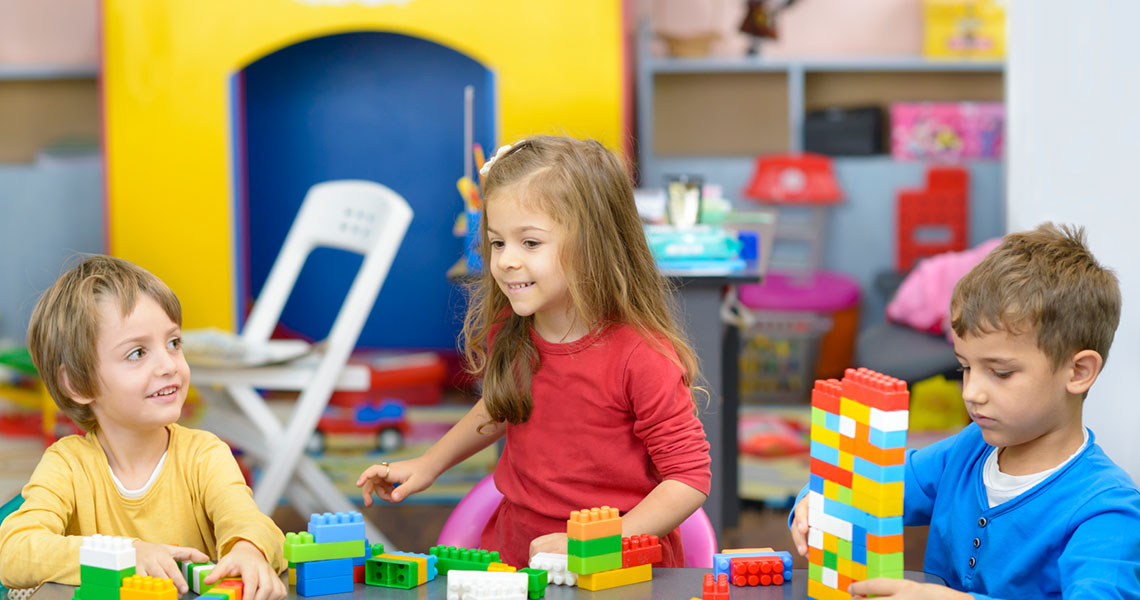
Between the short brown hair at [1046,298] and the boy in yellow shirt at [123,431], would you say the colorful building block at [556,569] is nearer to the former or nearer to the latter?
the boy in yellow shirt at [123,431]

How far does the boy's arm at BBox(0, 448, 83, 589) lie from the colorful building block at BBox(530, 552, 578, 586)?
469 millimetres

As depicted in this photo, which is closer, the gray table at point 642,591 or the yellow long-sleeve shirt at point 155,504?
the gray table at point 642,591

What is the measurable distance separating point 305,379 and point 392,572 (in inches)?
60.5

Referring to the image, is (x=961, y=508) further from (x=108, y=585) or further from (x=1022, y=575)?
(x=108, y=585)

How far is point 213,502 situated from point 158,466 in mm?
87

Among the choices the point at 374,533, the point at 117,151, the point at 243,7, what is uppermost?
the point at 243,7

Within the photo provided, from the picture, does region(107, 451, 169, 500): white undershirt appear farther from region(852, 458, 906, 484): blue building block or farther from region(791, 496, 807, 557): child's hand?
region(852, 458, 906, 484): blue building block

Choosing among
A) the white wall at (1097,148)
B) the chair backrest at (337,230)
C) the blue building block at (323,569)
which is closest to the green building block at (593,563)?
the blue building block at (323,569)

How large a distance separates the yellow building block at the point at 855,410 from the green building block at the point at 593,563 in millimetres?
265

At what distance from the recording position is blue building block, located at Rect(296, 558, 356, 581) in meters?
1.12

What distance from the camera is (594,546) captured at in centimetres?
111

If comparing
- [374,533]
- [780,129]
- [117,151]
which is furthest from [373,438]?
[780,129]

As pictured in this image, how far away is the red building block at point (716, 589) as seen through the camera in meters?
1.08

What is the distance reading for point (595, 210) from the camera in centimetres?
144
